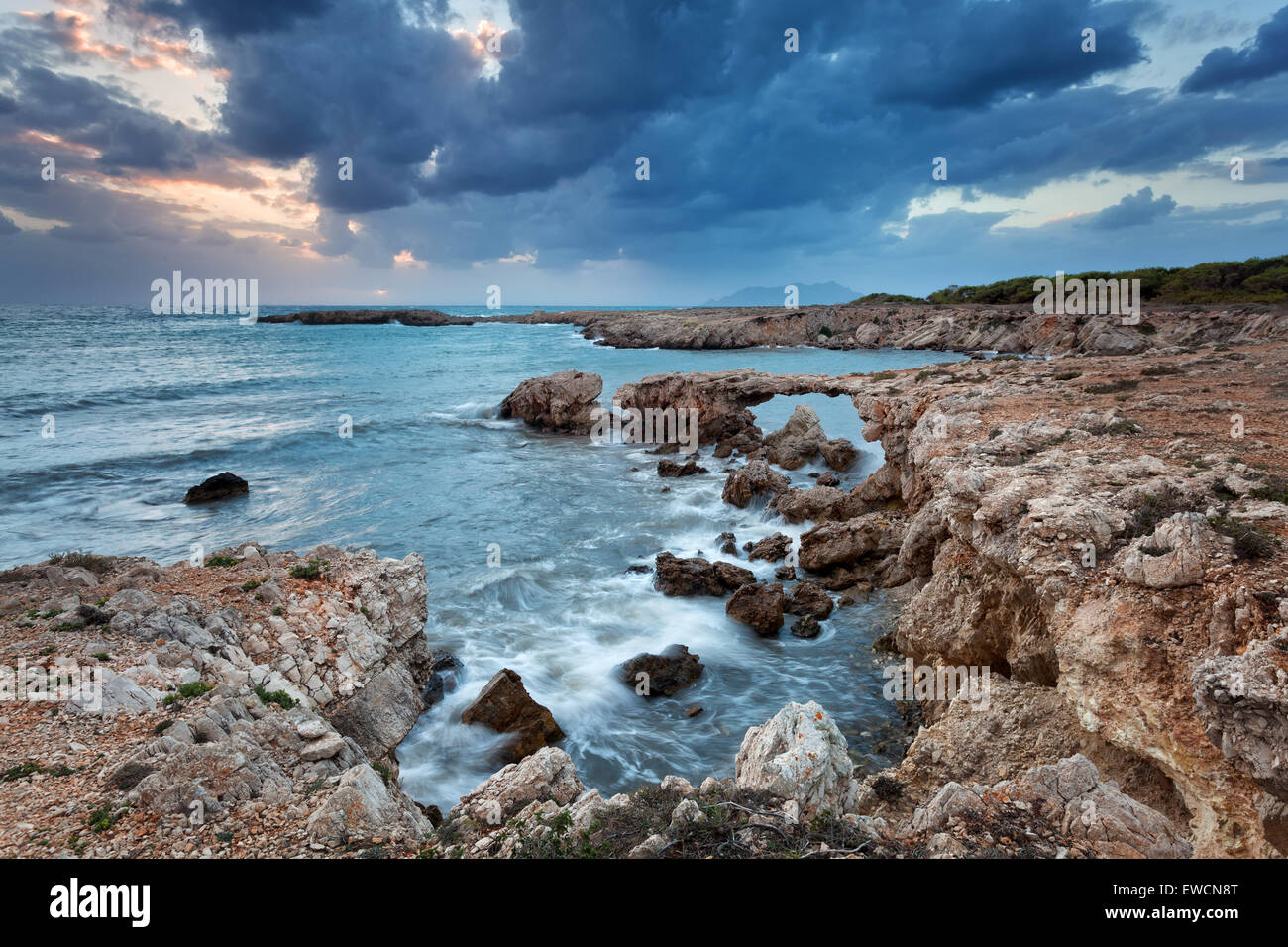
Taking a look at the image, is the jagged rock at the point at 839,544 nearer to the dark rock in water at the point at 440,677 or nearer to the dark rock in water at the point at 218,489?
the dark rock in water at the point at 440,677

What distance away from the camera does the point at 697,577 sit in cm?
1688

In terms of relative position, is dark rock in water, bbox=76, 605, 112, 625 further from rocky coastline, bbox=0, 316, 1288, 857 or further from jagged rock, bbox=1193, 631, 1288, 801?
jagged rock, bbox=1193, 631, 1288, 801

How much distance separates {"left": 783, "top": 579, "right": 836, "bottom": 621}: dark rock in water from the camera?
49.6 ft

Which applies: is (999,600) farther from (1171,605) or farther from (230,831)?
(230,831)

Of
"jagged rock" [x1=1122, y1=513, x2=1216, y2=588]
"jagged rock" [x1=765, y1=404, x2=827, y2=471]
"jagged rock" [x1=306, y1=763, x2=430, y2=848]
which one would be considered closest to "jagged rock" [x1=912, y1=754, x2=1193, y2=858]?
"jagged rock" [x1=1122, y1=513, x2=1216, y2=588]

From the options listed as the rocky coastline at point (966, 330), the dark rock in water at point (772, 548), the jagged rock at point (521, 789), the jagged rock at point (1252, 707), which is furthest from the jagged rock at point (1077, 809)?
the rocky coastline at point (966, 330)

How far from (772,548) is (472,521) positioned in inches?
458

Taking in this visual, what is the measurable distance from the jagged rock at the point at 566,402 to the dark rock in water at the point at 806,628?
26.5 m

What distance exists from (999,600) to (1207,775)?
4.47 m

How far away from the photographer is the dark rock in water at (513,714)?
10812mm

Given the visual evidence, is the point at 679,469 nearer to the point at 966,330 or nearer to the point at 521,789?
the point at 521,789

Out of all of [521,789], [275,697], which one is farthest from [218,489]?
[521,789]
